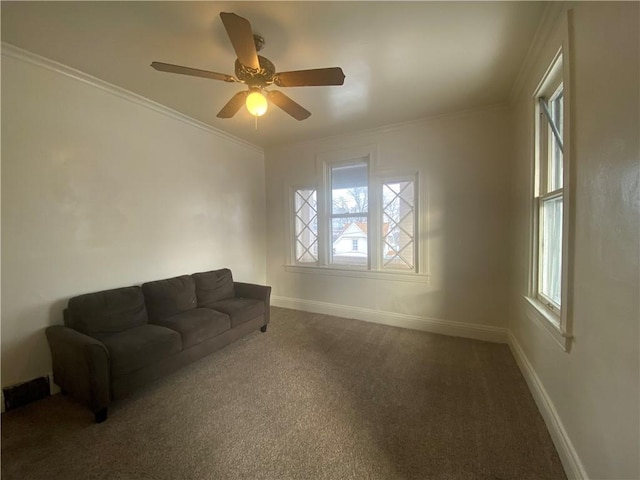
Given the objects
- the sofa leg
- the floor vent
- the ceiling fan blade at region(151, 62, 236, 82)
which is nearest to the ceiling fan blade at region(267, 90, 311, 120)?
→ the ceiling fan blade at region(151, 62, 236, 82)

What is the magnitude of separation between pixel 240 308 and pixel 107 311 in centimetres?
118

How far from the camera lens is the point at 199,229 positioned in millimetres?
3490

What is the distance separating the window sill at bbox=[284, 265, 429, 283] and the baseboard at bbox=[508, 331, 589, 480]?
132 cm

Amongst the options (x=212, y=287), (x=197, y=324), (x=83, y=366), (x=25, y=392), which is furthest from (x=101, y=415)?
(x=212, y=287)

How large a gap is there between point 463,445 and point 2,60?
Answer: 4.12 meters

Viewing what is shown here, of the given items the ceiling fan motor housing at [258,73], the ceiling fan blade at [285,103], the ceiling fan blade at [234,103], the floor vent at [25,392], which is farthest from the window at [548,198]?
the floor vent at [25,392]

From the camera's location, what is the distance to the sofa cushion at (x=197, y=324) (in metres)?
2.41

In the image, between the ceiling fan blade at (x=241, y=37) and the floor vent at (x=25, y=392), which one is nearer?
the ceiling fan blade at (x=241, y=37)

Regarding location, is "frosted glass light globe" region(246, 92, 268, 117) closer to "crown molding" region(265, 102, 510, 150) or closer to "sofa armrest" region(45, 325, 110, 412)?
"sofa armrest" region(45, 325, 110, 412)

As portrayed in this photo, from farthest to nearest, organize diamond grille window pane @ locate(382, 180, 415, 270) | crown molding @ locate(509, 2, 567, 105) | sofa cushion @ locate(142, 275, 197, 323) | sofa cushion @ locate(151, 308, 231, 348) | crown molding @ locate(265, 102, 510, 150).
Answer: diamond grille window pane @ locate(382, 180, 415, 270) → crown molding @ locate(265, 102, 510, 150) → sofa cushion @ locate(142, 275, 197, 323) → sofa cushion @ locate(151, 308, 231, 348) → crown molding @ locate(509, 2, 567, 105)

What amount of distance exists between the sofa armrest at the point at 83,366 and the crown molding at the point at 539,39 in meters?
3.63

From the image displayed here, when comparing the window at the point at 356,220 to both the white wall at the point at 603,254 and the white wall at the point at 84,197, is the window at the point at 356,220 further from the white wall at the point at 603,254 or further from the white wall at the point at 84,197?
the white wall at the point at 603,254

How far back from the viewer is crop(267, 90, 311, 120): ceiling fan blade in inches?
82.4

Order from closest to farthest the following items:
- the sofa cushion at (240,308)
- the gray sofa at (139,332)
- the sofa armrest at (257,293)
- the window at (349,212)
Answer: the gray sofa at (139,332) → the sofa cushion at (240,308) → the sofa armrest at (257,293) → the window at (349,212)
